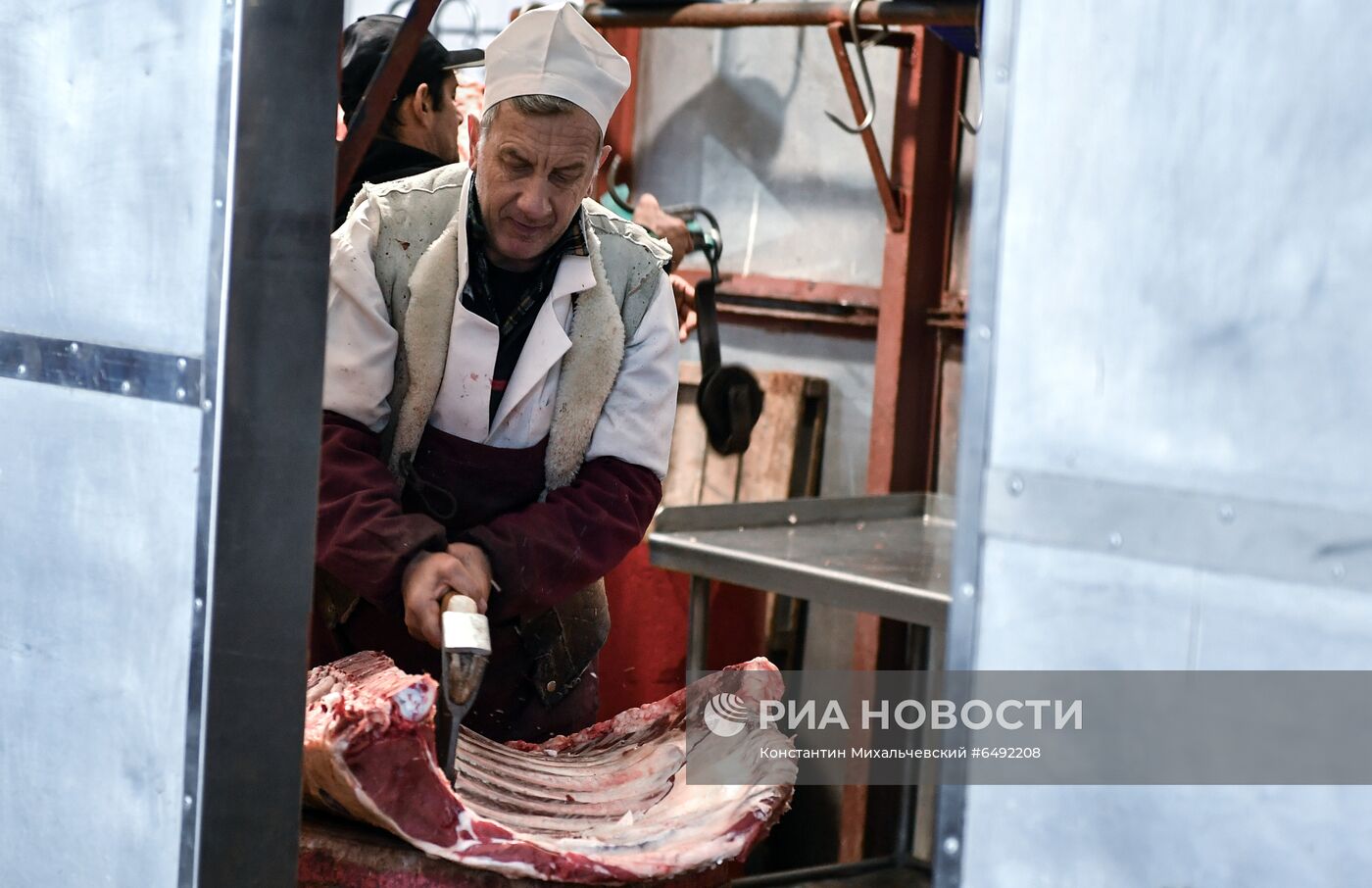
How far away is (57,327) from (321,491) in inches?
23.9

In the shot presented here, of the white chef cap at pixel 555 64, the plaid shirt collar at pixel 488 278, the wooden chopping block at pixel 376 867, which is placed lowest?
the wooden chopping block at pixel 376 867

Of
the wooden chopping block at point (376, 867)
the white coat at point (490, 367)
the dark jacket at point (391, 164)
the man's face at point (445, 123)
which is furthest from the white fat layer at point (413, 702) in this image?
the man's face at point (445, 123)

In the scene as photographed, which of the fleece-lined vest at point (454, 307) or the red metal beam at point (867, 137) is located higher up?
the red metal beam at point (867, 137)

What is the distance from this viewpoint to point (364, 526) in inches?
98.1

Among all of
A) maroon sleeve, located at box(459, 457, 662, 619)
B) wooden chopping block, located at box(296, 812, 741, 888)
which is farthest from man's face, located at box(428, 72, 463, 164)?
wooden chopping block, located at box(296, 812, 741, 888)

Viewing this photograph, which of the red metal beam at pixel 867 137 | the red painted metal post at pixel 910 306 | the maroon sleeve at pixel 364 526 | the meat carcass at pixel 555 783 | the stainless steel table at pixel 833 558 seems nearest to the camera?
the meat carcass at pixel 555 783

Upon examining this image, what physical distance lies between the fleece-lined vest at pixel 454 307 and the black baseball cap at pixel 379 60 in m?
0.81

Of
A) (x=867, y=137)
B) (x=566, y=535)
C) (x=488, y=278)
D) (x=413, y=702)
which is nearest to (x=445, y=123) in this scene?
(x=488, y=278)

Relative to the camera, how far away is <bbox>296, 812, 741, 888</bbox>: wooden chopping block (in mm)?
1979

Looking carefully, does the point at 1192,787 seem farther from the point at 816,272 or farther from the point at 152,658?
the point at 816,272

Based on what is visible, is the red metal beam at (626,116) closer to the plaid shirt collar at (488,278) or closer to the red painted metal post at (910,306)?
the red painted metal post at (910,306)

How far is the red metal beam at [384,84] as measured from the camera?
2480 millimetres

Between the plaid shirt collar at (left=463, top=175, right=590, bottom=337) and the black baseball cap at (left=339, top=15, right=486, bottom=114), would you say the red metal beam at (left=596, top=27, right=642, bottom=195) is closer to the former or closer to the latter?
the black baseball cap at (left=339, top=15, right=486, bottom=114)

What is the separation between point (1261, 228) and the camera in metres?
1.30
